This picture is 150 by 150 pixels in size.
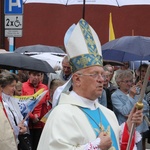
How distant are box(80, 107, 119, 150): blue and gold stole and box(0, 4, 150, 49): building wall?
17.6m

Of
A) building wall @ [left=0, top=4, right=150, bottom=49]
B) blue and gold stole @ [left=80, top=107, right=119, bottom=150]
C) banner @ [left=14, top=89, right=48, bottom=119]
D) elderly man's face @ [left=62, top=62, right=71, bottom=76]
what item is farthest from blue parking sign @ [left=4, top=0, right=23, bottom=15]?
building wall @ [left=0, top=4, right=150, bottom=49]

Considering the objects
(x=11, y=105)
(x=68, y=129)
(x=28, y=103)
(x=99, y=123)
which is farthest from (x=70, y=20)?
(x=68, y=129)

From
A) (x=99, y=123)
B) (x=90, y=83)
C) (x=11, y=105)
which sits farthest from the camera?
(x=11, y=105)

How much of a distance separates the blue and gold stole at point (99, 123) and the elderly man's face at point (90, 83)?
0.15 m

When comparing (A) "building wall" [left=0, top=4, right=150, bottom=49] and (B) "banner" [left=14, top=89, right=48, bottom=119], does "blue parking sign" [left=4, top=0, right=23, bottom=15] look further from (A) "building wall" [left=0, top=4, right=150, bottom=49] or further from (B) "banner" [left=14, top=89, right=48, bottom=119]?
(A) "building wall" [left=0, top=4, right=150, bottom=49]

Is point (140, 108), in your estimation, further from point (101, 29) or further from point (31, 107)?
point (101, 29)

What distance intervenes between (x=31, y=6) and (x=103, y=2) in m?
10.9

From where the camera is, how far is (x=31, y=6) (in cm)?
2234

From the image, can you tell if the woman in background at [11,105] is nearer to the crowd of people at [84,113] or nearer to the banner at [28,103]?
the banner at [28,103]

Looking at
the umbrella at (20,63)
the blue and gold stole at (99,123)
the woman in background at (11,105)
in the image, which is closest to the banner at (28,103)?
the woman in background at (11,105)

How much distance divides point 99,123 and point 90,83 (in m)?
0.37

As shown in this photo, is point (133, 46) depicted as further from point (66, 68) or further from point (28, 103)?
point (28, 103)

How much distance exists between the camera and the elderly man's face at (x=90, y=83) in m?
4.13

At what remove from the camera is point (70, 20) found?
874 inches
